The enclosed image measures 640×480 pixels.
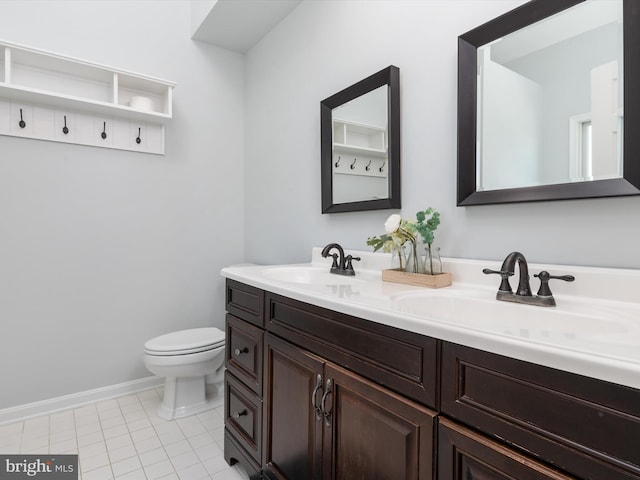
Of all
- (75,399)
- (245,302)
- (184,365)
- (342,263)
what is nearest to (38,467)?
(75,399)

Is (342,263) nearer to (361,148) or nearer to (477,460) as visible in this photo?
(361,148)

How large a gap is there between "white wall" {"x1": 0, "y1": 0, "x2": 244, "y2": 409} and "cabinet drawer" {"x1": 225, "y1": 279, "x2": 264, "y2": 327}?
1.06 m

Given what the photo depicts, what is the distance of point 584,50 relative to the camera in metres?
1.02

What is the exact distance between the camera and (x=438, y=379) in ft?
2.43

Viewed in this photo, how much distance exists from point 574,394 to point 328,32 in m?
1.97

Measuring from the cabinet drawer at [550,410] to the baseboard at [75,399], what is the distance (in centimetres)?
227

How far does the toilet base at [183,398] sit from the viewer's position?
80.8 inches

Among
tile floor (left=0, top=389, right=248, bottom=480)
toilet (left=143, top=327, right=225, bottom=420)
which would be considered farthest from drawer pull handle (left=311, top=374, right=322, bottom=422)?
toilet (left=143, top=327, right=225, bottom=420)

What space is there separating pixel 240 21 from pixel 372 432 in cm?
247

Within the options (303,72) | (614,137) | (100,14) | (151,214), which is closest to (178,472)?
(151,214)

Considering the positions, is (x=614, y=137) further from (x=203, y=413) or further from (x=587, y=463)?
(x=203, y=413)

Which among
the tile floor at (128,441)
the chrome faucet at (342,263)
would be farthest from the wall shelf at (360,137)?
the tile floor at (128,441)

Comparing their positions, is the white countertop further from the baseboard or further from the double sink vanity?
the baseboard

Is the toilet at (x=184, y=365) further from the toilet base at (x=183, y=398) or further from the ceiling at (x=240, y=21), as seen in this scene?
the ceiling at (x=240, y=21)
